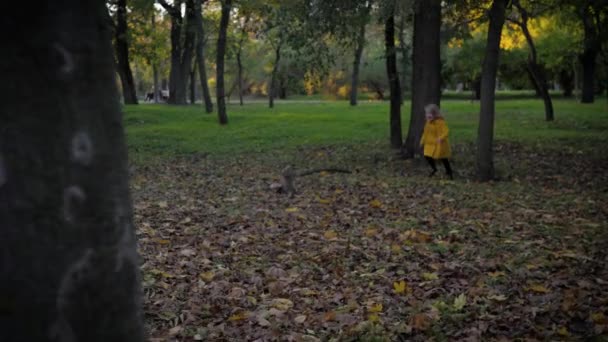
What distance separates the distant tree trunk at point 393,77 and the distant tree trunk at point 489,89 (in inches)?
132

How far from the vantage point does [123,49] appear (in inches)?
1422

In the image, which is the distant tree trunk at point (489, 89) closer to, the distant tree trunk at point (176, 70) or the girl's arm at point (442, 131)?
the girl's arm at point (442, 131)

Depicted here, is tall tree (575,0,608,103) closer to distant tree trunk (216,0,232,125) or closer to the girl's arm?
the girl's arm

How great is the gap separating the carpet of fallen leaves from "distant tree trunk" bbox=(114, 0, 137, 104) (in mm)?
21193

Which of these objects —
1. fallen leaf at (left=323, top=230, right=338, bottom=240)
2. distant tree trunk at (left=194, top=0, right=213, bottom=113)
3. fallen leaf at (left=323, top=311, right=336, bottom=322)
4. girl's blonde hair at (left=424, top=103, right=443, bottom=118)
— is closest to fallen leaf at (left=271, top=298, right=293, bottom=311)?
fallen leaf at (left=323, top=311, right=336, bottom=322)

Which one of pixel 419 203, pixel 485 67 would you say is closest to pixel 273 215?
pixel 419 203

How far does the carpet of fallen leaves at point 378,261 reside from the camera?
4957mm

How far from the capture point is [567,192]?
12.2m

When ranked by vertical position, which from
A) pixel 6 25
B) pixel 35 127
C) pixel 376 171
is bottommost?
pixel 376 171

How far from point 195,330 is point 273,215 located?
5.32m

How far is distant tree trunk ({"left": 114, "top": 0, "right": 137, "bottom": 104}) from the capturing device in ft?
107

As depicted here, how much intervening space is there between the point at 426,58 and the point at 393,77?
3375 mm

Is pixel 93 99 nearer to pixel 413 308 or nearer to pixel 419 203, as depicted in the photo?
pixel 413 308

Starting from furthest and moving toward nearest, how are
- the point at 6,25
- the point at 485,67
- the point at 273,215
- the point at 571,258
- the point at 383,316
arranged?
the point at 485,67, the point at 273,215, the point at 571,258, the point at 383,316, the point at 6,25
